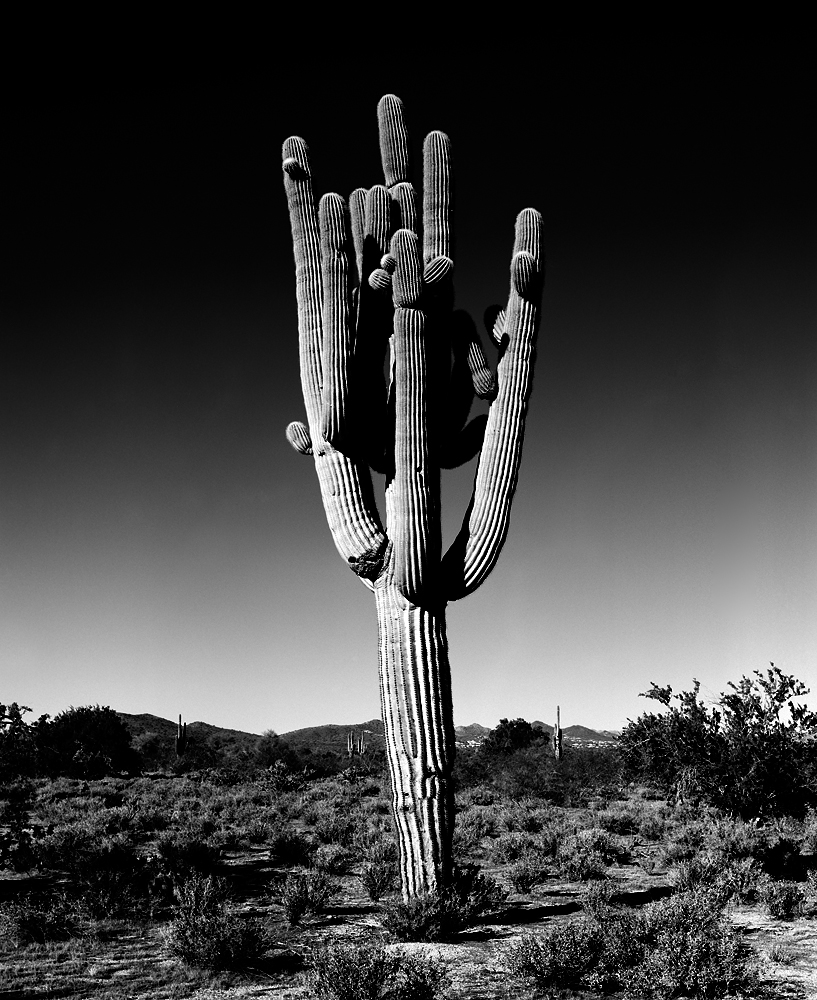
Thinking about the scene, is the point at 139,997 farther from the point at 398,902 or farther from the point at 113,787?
the point at 113,787

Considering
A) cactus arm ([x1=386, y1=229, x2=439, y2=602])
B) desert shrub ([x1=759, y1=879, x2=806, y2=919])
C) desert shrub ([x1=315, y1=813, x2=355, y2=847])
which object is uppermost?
cactus arm ([x1=386, y1=229, x2=439, y2=602])

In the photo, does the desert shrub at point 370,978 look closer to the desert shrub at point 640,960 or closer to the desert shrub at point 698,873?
the desert shrub at point 640,960

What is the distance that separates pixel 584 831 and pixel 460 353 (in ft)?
31.0

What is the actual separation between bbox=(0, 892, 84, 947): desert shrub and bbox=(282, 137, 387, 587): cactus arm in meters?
4.45

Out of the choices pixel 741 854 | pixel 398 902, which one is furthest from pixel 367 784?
pixel 398 902

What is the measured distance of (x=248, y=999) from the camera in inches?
243

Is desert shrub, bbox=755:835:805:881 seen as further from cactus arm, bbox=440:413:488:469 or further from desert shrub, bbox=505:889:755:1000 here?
cactus arm, bbox=440:413:488:469

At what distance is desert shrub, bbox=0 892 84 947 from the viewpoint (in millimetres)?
7703

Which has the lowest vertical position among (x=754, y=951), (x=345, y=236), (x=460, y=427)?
(x=754, y=951)

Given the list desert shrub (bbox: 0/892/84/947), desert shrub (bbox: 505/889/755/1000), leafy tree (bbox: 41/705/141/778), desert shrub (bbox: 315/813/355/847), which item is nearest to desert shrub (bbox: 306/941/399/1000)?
desert shrub (bbox: 505/889/755/1000)

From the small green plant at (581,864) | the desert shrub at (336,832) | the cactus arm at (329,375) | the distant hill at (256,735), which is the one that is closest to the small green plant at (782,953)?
the small green plant at (581,864)

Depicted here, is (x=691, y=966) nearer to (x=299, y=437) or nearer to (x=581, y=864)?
(x=581, y=864)

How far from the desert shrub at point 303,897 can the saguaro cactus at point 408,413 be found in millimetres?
1055

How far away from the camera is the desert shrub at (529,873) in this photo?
1033cm
